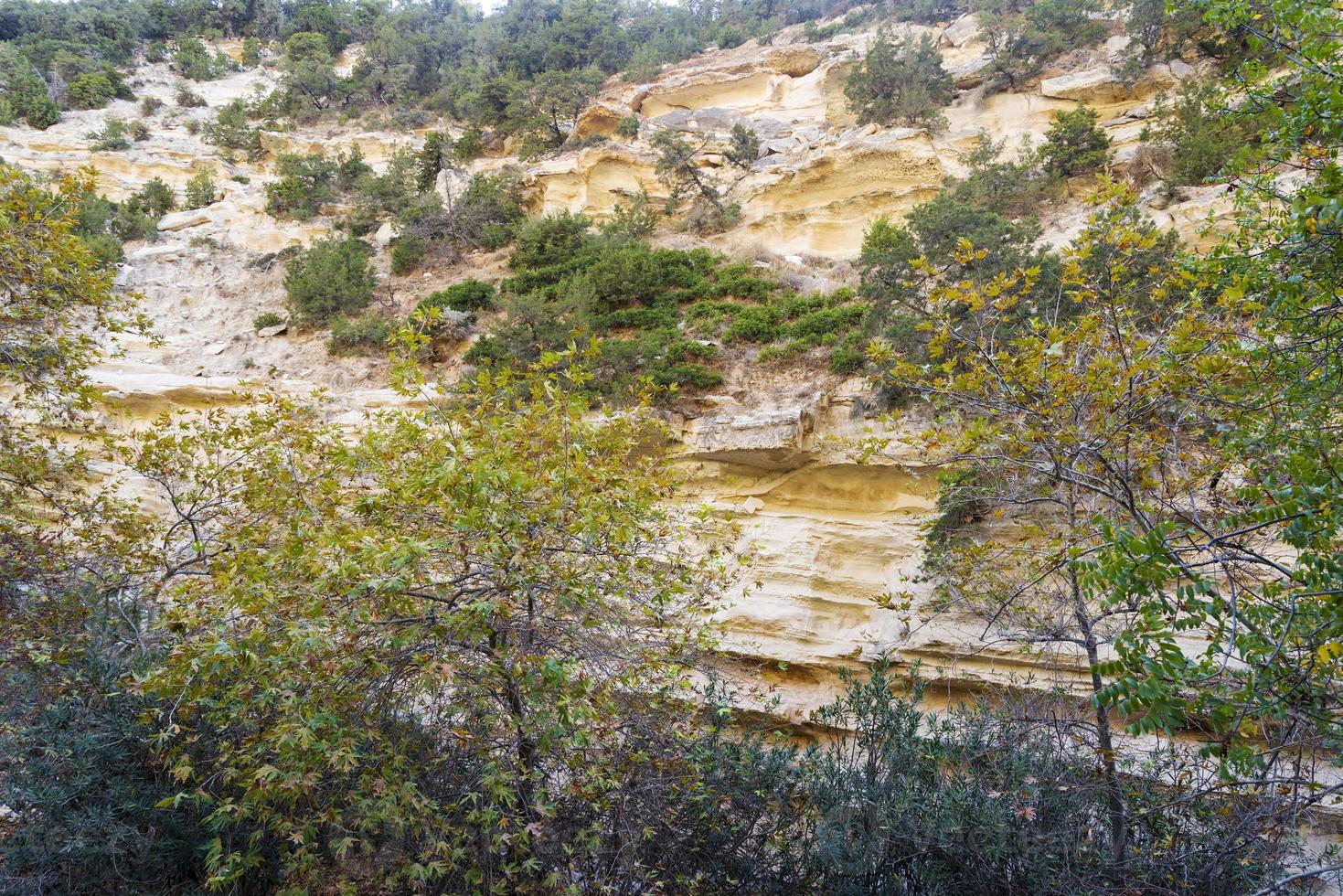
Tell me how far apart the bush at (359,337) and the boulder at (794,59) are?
2297cm

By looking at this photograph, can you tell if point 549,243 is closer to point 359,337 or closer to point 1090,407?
point 359,337

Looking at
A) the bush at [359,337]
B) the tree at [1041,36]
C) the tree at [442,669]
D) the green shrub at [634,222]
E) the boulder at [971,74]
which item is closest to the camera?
the tree at [442,669]

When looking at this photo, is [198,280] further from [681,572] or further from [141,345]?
[681,572]

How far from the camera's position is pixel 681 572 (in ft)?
15.8

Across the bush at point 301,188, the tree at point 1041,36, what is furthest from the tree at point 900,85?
the bush at point 301,188

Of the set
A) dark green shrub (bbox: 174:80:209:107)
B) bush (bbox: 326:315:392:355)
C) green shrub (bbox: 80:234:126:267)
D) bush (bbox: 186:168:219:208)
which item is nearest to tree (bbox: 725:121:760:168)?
bush (bbox: 326:315:392:355)

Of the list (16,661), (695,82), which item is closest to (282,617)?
(16,661)

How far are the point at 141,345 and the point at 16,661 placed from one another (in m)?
12.9

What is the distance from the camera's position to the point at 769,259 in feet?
59.2

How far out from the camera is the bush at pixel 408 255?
65.4 feet

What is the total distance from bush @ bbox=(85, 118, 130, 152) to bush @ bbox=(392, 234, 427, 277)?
14588 millimetres

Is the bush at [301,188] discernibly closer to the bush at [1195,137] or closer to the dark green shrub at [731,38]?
the dark green shrub at [731,38]

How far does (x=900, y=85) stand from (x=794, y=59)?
10568mm

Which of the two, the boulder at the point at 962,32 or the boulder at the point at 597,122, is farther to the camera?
the boulder at the point at 962,32
